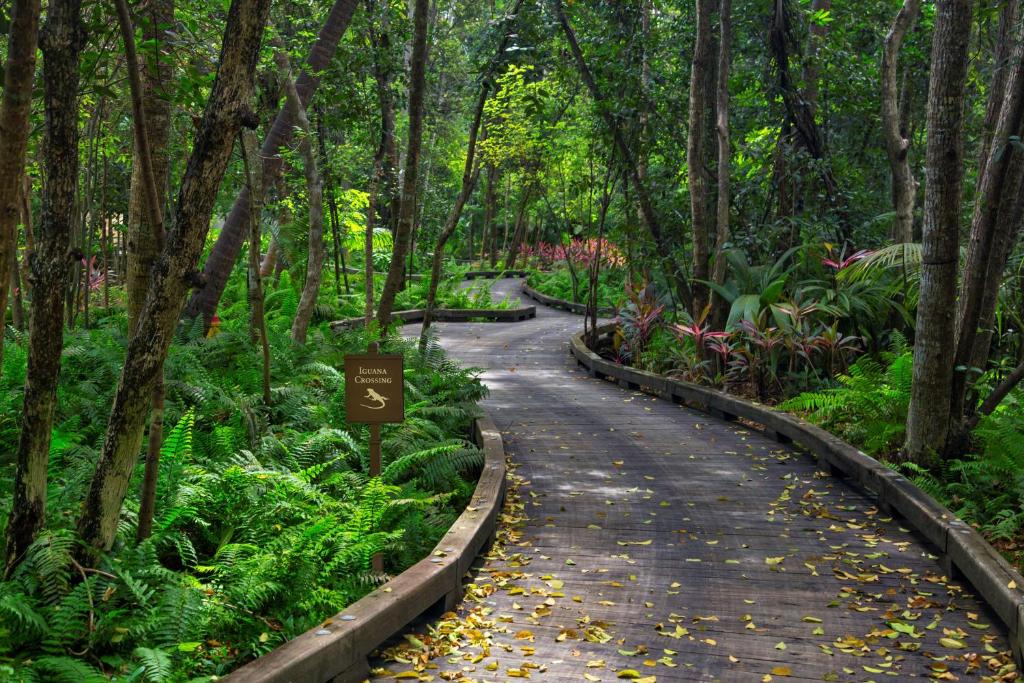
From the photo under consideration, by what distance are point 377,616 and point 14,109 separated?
292 cm

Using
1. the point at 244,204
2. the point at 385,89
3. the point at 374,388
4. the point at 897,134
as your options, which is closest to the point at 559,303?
the point at 385,89

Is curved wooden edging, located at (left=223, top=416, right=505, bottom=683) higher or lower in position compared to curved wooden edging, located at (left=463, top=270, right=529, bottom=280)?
lower

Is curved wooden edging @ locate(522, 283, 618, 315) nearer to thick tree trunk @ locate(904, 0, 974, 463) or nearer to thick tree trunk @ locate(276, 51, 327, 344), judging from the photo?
thick tree trunk @ locate(276, 51, 327, 344)

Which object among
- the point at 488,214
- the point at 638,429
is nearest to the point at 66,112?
the point at 638,429

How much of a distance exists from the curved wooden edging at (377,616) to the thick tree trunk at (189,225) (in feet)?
4.19

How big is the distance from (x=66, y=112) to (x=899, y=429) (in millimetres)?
7256

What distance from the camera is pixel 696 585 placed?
605 centimetres

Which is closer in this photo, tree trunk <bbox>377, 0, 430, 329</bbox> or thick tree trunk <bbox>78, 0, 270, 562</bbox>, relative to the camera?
thick tree trunk <bbox>78, 0, 270, 562</bbox>

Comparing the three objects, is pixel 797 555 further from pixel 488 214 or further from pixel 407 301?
pixel 488 214

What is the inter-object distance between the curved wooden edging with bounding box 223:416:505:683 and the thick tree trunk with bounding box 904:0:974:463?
386 centimetres

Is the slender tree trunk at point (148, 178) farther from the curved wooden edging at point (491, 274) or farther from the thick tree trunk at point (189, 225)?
the curved wooden edging at point (491, 274)

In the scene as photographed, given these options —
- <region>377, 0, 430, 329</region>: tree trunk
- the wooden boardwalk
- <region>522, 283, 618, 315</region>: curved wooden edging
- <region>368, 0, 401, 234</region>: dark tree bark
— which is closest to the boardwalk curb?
the wooden boardwalk

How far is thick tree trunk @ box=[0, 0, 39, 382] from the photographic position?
4.08 meters

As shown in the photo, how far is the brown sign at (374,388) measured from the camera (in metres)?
6.00
